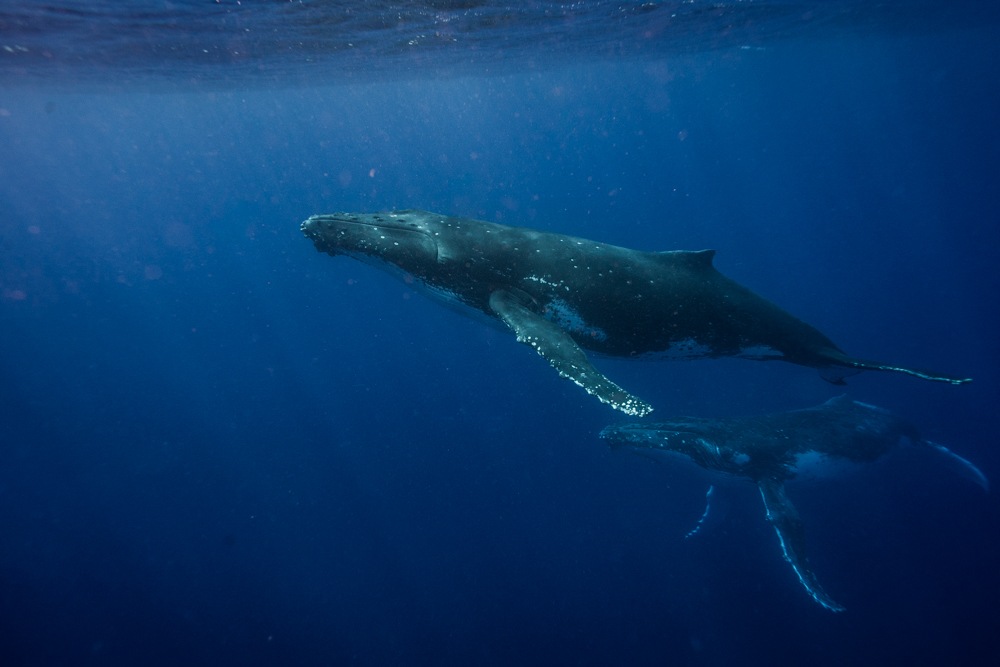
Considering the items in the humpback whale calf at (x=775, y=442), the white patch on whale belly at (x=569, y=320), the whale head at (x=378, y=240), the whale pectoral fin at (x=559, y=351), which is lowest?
the humpback whale calf at (x=775, y=442)

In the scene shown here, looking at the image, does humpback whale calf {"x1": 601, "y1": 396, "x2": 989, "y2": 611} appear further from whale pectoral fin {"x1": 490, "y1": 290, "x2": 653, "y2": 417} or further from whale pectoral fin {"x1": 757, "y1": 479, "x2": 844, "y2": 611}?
whale pectoral fin {"x1": 490, "y1": 290, "x2": 653, "y2": 417}

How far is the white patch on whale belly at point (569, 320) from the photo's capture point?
7102 mm

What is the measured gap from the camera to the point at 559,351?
19.9ft

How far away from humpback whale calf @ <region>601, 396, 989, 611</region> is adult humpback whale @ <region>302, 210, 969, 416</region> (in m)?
4.36

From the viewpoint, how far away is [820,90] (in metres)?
101

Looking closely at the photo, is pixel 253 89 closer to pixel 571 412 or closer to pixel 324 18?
pixel 324 18

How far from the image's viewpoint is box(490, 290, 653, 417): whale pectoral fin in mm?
5348

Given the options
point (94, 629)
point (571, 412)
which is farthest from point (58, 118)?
point (571, 412)

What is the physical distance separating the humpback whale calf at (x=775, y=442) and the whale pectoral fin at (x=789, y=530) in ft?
0.07

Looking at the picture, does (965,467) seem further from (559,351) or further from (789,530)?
(559,351)

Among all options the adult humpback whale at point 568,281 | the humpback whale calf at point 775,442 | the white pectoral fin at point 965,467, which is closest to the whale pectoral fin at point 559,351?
the adult humpback whale at point 568,281

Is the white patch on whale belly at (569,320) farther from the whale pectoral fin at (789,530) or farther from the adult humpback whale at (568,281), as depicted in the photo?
the whale pectoral fin at (789,530)

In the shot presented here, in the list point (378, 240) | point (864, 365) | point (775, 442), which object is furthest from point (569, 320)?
point (775, 442)

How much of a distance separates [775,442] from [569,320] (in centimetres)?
742
